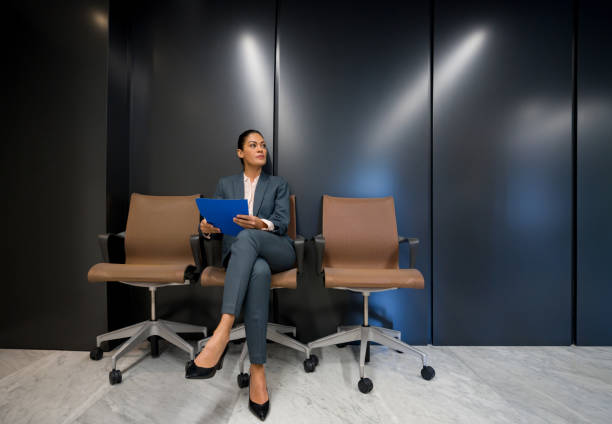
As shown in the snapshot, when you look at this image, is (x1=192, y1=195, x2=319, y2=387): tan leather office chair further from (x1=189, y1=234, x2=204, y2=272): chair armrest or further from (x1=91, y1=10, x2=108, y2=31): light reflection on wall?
(x1=91, y1=10, x2=108, y2=31): light reflection on wall

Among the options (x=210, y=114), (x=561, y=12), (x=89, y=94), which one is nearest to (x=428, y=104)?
(x=561, y=12)

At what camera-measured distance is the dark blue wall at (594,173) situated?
2.21m

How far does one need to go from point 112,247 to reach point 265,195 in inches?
44.6

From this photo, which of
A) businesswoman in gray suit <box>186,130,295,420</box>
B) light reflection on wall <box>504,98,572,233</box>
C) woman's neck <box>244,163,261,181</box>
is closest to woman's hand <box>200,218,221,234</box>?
businesswoman in gray suit <box>186,130,295,420</box>

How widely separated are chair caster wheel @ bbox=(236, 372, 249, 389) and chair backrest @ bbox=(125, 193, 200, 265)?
36.3 inches

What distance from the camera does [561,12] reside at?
228cm

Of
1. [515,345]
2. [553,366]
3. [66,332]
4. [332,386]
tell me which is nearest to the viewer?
[332,386]

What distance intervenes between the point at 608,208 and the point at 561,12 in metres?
1.65

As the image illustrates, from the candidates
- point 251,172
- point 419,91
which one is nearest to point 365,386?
point 251,172

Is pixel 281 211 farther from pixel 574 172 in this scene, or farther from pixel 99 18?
pixel 574 172

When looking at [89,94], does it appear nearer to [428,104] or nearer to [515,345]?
[428,104]

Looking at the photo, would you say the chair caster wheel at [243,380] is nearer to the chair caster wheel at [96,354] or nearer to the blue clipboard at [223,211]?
the blue clipboard at [223,211]

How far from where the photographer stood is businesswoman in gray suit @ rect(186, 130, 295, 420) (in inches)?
51.8

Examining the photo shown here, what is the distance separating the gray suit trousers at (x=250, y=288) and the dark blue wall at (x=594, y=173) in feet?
8.29
